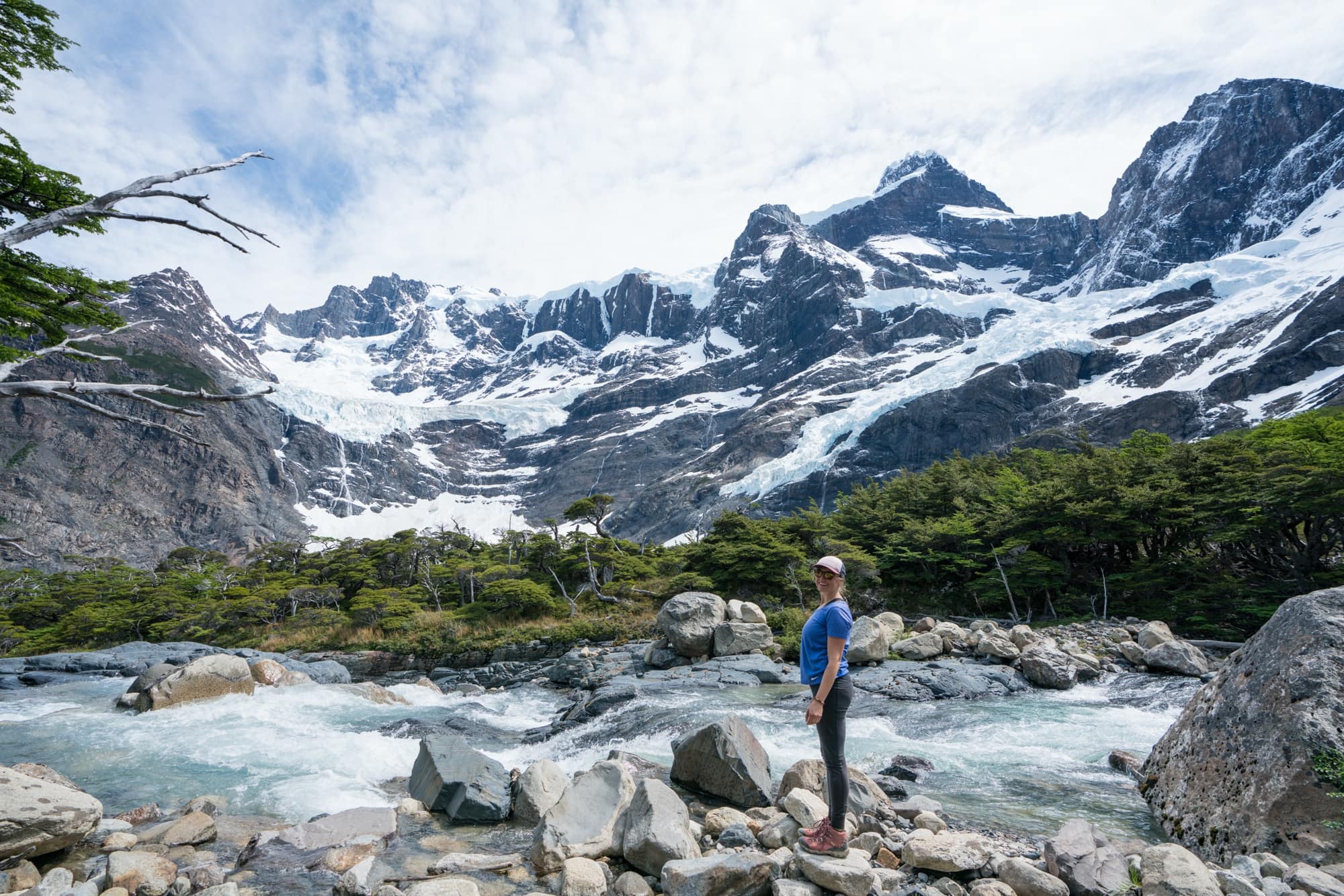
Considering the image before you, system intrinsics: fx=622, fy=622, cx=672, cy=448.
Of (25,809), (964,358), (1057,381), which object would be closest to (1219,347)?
(1057,381)

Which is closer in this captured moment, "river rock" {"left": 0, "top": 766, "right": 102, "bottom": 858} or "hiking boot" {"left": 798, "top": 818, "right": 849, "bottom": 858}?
"hiking boot" {"left": 798, "top": 818, "right": 849, "bottom": 858}

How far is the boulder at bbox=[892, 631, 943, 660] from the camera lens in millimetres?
18297

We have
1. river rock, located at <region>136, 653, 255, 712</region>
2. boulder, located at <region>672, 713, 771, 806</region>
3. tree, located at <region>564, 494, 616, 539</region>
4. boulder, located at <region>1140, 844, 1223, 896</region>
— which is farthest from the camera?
tree, located at <region>564, 494, 616, 539</region>

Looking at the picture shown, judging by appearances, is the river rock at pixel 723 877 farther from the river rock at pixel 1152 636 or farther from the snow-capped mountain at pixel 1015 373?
the snow-capped mountain at pixel 1015 373

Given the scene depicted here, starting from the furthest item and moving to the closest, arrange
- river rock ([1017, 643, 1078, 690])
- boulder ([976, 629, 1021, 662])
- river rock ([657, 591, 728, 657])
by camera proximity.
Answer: river rock ([657, 591, 728, 657]) → boulder ([976, 629, 1021, 662]) → river rock ([1017, 643, 1078, 690])

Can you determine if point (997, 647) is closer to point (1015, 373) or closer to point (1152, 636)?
point (1152, 636)

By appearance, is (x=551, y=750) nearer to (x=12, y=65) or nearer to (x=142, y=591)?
(x=12, y=65)

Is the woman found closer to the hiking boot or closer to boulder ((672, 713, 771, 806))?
the hiking boot

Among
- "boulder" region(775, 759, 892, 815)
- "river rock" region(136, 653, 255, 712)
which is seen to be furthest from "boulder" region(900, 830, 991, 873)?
"river rock" region(136, 653, 255, 712)

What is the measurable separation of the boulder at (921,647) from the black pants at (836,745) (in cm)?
1465

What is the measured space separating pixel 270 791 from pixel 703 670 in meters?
11.8

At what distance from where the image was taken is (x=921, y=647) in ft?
60.4

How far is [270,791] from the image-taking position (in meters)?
8.77

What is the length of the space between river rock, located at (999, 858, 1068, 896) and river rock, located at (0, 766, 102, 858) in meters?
8.71
